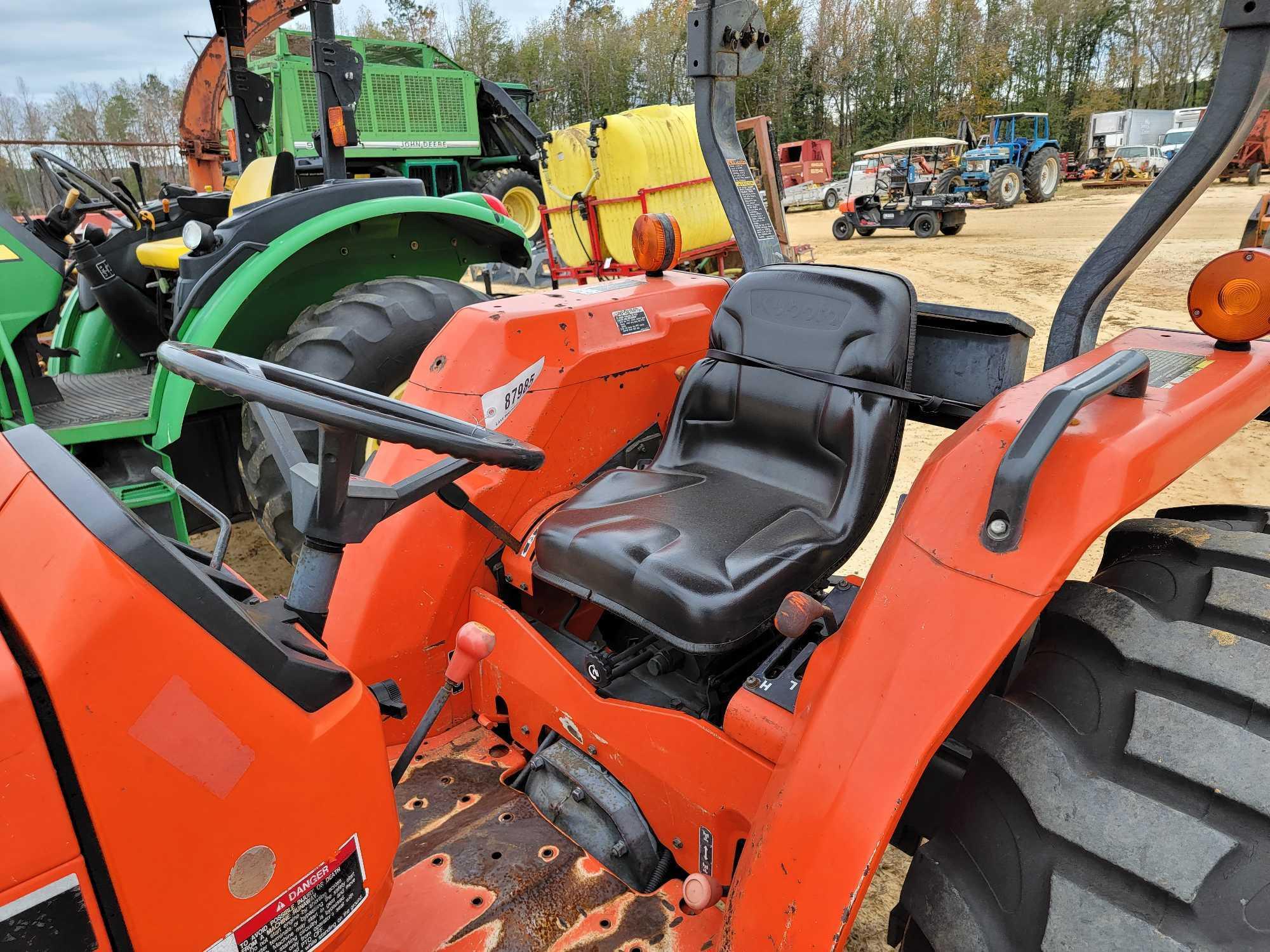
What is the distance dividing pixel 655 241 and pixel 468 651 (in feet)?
4.30

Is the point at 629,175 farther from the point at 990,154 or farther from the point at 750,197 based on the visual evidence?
the point at 990,154

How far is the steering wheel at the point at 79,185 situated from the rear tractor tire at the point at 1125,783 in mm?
3801

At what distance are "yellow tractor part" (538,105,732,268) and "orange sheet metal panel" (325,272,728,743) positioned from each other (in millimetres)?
6493

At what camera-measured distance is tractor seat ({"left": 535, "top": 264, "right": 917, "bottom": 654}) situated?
1.51 meters

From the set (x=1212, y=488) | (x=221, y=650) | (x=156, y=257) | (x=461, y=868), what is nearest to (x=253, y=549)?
(x=156, y=257)

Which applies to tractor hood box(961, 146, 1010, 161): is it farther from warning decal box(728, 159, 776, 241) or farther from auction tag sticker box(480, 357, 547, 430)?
auction tag sticker box(480, 357, 547, 430)

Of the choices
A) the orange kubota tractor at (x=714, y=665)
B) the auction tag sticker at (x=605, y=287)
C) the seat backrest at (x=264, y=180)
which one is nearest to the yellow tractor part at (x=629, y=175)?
the seat backrest at (x=264, y=180)

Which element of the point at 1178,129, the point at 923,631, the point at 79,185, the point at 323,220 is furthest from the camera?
the point at 1178,129

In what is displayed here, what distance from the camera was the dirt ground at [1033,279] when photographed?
3.56 m

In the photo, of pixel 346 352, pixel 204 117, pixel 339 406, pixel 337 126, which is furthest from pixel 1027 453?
pixel 204 117

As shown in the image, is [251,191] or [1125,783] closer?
[1125,783]

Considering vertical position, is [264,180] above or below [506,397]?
above

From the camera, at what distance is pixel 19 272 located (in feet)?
10.2

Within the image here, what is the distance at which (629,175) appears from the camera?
28.0ft
